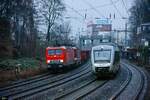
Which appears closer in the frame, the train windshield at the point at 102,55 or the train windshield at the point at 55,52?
the train windshield at the point at 102,55

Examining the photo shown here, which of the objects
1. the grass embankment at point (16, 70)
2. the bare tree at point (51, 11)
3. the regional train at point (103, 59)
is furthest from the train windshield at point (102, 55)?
the bare tree at point (51, 11)

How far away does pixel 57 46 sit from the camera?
132 ft

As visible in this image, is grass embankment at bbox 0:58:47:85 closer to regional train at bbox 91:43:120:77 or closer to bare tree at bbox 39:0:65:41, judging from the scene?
regional train at bbox 91:43:120:77

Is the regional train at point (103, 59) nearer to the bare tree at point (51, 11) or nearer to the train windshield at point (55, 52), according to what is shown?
the train windshield at point (55, 52)

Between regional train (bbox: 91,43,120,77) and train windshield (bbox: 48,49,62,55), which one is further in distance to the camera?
train windshield (bbox: 48,49,62,55)

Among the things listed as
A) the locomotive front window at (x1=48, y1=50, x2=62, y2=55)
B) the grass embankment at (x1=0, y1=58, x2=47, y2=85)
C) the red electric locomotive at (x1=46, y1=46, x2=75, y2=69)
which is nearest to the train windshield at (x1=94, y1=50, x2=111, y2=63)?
the grass embankment at (x1=0, y1=58, x2=47, y2=85)

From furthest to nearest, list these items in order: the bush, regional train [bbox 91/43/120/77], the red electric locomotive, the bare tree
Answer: the bare tree → the red electric locomotive → the bush → regional train [bbox 91/43/120/77]

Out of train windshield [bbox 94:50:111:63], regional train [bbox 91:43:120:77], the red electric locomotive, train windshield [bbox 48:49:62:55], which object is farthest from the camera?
train windshield [bbox 48:49:62:55]

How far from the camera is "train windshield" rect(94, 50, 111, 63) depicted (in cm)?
3078

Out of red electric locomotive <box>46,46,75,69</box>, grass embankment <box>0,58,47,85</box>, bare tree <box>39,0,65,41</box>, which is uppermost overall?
bare tree <box>39,0,65,41</box>

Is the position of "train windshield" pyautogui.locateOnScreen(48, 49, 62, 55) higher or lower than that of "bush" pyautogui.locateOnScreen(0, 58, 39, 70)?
higher

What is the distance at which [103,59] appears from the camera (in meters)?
30.8

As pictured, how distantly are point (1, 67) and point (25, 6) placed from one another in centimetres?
1504

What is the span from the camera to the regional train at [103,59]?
30375 millimetres
